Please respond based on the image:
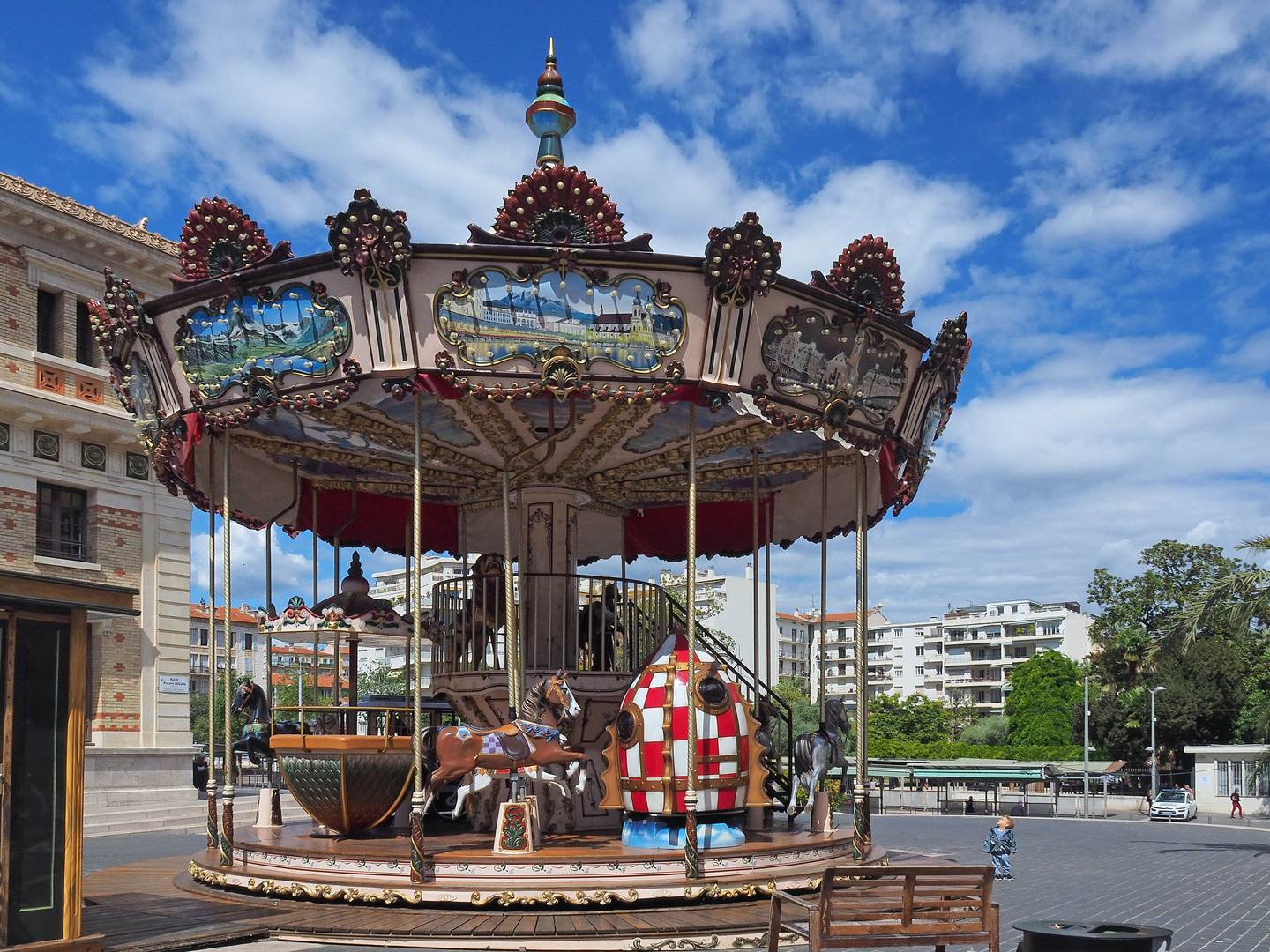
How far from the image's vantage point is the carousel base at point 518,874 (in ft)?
33.5

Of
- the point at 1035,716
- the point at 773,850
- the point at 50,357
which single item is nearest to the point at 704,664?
the point at 773,850

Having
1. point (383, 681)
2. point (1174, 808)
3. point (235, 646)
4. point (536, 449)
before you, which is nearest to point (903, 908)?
point (536, 449)

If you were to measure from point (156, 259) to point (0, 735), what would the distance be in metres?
23.3

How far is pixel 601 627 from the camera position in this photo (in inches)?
586

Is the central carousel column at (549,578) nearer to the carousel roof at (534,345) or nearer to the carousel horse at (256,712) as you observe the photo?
the carousel roof at (534,345)

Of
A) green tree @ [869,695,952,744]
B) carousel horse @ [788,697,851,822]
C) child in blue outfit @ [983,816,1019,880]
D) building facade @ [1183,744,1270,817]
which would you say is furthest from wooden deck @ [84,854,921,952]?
green tree @ [869,695,952,744]

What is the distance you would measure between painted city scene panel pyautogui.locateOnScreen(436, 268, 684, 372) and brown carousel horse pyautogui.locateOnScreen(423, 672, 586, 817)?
333 cm

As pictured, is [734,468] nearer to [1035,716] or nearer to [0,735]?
[0,735]

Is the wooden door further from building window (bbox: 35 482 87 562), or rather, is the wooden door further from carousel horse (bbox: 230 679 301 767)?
building window (bbox: 35 482 87 562)

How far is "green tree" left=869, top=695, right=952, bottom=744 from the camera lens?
272 feet

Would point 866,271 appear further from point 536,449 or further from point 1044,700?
point 1044,700

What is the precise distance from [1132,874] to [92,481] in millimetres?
23090

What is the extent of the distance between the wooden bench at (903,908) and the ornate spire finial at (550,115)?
354 inches

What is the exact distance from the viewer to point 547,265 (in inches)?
417
